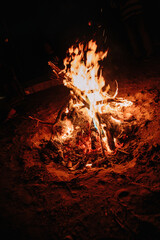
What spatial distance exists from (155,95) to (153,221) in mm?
3463

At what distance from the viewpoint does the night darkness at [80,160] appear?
2281mm

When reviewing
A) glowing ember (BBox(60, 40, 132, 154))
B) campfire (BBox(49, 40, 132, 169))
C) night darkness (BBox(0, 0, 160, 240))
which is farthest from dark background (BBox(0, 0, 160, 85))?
campfire (BBox(49, 40, 132, 169))

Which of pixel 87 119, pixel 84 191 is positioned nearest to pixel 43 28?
pixel 87 119

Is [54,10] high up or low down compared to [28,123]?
up

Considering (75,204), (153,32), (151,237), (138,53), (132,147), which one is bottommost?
(151,237)

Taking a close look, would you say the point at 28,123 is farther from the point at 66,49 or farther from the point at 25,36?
the point at 25,36

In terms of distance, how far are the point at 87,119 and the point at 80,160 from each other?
4.05 ft

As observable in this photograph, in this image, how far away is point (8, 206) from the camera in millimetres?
2746

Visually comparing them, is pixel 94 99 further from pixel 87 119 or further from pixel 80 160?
pixel 80 160

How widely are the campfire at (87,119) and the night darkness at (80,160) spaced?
0.03 m

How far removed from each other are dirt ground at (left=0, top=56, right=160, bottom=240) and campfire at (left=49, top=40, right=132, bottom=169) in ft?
0.92

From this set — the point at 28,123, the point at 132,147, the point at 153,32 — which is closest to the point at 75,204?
the point at 132,147

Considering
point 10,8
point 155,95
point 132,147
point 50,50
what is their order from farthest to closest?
point 10,8
point 50,50
point 155,95
point 132,147

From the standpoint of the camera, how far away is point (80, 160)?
351 centimetres
